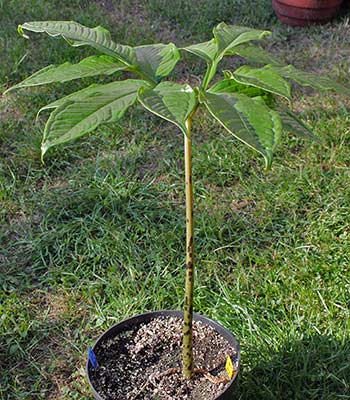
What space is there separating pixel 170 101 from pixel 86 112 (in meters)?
0.17

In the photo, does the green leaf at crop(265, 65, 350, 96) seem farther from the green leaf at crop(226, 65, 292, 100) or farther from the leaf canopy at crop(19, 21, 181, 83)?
the leaf canopy at crop(19, 21, 181, 83)

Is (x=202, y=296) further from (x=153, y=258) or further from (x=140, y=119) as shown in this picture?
(x=140, y=119)

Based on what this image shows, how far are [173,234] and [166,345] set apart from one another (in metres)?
0.90

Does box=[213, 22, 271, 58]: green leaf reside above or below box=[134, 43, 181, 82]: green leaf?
above

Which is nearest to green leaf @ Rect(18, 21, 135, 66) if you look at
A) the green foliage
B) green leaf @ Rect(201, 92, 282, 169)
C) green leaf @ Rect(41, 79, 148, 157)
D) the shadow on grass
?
the green foliage

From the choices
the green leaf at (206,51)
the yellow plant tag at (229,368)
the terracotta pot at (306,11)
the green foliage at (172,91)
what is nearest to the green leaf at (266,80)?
the green foliage at (172,91)

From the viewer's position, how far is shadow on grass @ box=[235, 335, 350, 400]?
2.26 metres

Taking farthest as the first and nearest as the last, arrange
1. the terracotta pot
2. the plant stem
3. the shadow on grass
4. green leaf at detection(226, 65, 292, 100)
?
the terracotta pot → the shadow on grass → the plant stem → green leaf at detection(226, 65, 292, 100)

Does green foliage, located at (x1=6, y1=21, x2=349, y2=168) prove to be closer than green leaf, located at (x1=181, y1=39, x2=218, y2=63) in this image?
Yes

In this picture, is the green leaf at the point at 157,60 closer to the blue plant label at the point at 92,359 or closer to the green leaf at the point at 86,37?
the green leaf at the point at 86,37

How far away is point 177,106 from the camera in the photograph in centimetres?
135

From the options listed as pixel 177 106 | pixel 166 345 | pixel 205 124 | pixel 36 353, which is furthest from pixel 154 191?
pixel 177 106

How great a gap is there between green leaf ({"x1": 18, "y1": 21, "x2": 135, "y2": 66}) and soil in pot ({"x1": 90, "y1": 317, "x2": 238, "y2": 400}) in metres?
0.90

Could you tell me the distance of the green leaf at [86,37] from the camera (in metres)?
1.61
